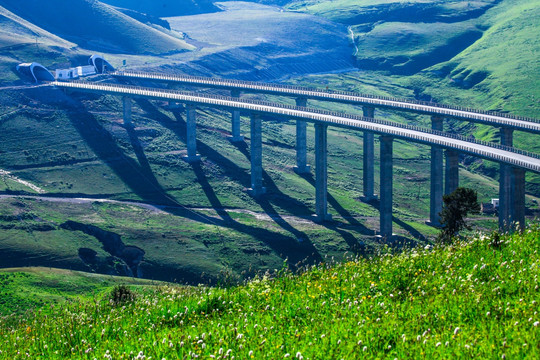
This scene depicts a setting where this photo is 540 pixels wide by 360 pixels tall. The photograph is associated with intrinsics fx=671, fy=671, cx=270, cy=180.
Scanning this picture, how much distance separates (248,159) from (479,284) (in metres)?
128

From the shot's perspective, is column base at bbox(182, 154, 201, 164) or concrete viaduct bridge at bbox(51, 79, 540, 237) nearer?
concrete viaduct bridge at bbox(51, 79, 540, 237)

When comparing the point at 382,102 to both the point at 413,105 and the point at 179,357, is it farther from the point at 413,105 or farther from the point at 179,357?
the point at 179,357

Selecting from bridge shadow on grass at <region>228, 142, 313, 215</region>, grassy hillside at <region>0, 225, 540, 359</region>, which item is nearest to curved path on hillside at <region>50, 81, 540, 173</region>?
bridge shadow on grass at <region>228, 142, 313, 215</region>

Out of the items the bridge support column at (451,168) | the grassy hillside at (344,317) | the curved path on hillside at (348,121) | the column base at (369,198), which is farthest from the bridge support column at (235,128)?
the grassy hillside at (344,317)

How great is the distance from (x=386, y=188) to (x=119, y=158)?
55.7m

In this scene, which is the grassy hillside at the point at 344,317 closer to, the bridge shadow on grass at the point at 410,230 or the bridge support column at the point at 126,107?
the bridge shadow on grass at the point at 410,230

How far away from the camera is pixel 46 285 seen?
79625 millimetres

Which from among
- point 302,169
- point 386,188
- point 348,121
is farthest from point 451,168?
point 302,169

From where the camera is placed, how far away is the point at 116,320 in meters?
20.5

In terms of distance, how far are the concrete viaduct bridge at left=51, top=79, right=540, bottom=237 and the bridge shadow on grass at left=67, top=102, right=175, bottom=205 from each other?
26.5ft

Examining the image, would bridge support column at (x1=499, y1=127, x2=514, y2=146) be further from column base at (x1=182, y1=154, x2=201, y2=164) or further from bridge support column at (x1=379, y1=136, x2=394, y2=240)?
column base at (x1=182, y1=154, x2=201, y2=164)

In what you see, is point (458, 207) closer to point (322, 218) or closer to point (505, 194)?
point (505, 194)

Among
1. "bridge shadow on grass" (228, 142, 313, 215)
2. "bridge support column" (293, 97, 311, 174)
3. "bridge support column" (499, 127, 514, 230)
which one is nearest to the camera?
"bridge support column" (499, 127, 514, 230)

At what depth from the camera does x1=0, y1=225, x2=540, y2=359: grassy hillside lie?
1557 centimetres
